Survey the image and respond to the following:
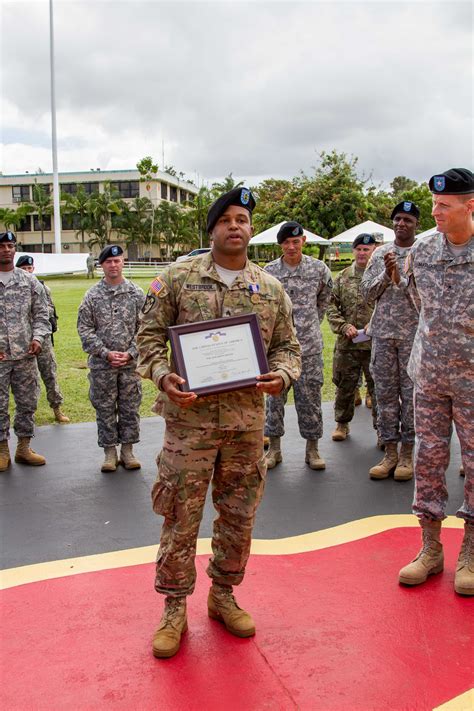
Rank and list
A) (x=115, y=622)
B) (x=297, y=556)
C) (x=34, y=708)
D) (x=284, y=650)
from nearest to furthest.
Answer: (x=34, y=708), (x=284, y=650), (x=115, y=622), (x=297, y=556)

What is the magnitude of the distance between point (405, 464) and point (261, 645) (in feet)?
9.36

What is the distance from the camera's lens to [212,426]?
3.03 metres

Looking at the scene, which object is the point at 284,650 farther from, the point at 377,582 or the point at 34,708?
the point at 34,708

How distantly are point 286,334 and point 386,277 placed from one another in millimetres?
2145

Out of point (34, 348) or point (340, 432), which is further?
point (340, 432)

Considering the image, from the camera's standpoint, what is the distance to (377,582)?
3727 mm

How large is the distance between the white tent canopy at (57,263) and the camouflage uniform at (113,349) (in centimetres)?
2736

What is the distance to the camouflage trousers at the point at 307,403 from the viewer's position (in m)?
5.98

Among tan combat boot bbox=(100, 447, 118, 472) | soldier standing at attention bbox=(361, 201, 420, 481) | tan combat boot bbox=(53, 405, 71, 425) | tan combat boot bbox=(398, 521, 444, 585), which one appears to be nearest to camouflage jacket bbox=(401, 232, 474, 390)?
tan combat boot bbox=(398, 521, 444, 585)

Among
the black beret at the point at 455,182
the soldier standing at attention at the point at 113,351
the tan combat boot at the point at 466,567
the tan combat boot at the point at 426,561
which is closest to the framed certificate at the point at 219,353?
the black beret at the point at 455,182

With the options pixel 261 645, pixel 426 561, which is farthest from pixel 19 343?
pixel 426 561

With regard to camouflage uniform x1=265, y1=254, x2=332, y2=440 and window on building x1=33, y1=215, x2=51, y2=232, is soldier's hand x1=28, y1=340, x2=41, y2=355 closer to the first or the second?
camouflage uniform x1=265, y1=254, x2=332, y2=440

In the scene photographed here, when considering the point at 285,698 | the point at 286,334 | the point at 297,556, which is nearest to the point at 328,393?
the point at 297,556

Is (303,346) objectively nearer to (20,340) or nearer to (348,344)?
(348,344)
